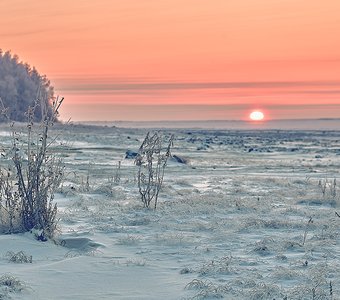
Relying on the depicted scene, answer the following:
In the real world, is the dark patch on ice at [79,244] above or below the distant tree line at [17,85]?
below

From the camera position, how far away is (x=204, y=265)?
318 inches

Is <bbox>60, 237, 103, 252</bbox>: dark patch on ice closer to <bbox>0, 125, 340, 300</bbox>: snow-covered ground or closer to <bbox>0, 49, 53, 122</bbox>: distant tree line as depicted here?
<bbox>0, 125, 340, 300</bbox>: snow-covered ground

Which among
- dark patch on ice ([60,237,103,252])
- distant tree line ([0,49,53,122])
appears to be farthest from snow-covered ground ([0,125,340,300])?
distant tree line ([0,49,53,122])

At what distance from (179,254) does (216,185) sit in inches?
365

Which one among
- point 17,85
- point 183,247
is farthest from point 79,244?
point 17,85

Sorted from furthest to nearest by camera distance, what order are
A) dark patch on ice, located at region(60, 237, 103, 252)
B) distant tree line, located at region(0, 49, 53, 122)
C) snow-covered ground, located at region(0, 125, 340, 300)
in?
distant tree line, located at region(0, 49, 53, 122)
dark patch on ice, located at region(60, 237, 103, 252)
snow-covered ground, located at region(0, 125, 340, 300)

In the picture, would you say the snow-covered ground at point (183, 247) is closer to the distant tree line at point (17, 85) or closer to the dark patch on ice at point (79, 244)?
the dark patch on ice at point (79, 244)

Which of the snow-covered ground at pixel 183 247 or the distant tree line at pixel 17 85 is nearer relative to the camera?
the snow-covered ground at pixel 183 247

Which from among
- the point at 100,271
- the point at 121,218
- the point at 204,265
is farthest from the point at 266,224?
the point at 100,271

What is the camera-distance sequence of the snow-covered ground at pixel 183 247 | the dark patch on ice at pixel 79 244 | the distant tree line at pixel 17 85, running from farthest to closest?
the distant tree line at pixel 17 85 → the dark patch on ice at pixel 79 244 → the snow-covered ground at pixel 183 247

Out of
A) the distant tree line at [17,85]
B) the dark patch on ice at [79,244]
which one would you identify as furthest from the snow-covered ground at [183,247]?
the distant tree line at [17,85]

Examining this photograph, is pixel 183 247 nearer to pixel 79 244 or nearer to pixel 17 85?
pixel 79 244

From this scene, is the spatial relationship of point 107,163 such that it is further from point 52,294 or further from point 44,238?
point 52,294

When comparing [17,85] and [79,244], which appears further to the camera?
[17,85]
